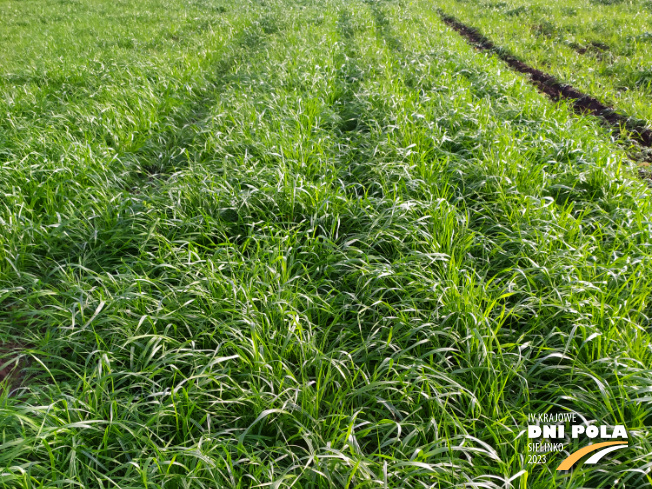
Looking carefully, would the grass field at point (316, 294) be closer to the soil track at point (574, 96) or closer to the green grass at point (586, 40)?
the soil track at point (574, 96)

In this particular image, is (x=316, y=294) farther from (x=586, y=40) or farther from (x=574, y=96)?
(x=586, y=40)

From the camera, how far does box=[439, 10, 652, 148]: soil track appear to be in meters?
4.98

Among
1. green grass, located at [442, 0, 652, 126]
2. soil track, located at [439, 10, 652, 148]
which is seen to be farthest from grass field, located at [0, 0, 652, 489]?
green grass, located at [442, 0, 652, 126]

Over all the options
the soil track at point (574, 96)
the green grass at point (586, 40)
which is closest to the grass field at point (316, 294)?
the soil track at point (574, 96)

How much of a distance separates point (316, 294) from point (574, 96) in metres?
6.30

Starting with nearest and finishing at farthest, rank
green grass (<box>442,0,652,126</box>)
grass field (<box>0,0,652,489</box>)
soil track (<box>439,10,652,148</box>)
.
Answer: grass field (<box>0,0,652,489</box>)
soil track (<box>439,10,652,148</box>)
green grass (<box>442,0,652,126</box>)

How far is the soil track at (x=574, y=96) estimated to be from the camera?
498cm

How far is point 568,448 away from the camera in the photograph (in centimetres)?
166

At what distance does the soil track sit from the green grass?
0.12 meters

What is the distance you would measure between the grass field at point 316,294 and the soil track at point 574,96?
285 mm

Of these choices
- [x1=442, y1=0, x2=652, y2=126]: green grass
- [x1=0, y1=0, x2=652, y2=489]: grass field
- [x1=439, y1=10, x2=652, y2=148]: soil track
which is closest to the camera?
[x1=0, y1=0, x2=652, y2=489]: grass field

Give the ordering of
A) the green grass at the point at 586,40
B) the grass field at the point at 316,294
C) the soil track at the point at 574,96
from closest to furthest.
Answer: the grass field at the point at 316,294, the soil track at the point at 574,96, the green grass at the point at 586,40

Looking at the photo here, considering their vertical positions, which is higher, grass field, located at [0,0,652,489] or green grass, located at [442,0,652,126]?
green grass, located at [442,0,652,126]

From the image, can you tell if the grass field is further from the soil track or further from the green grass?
the green grass
